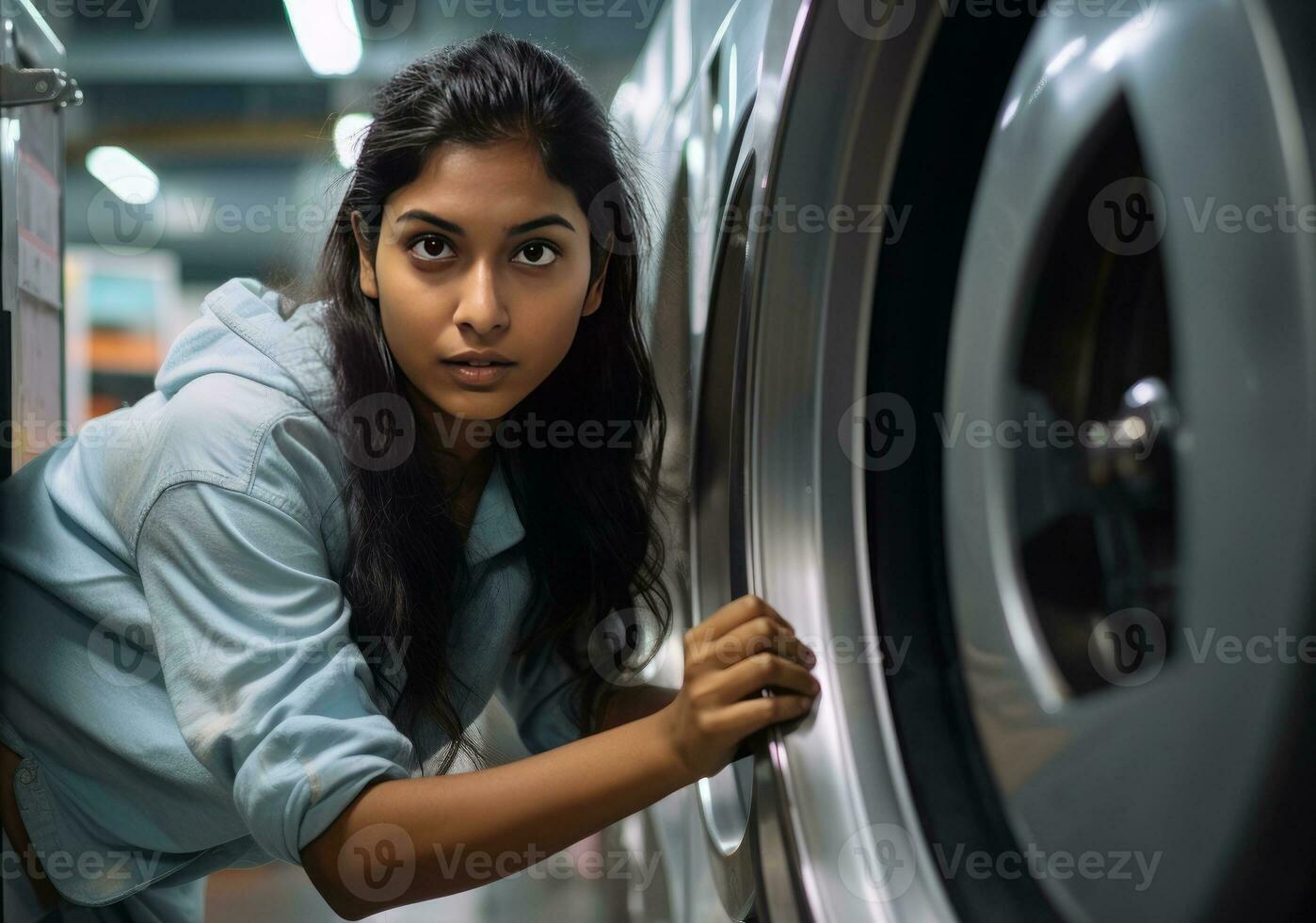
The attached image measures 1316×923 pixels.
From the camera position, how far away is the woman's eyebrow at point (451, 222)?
2.09 ft

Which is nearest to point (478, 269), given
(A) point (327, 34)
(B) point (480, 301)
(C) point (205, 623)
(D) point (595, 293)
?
(B) point (480, 301)

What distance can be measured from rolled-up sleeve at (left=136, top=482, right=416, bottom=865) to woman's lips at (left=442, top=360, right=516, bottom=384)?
14 cm

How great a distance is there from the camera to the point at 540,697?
0.84m

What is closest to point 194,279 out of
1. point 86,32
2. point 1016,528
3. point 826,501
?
point 86,32

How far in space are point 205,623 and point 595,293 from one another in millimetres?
339

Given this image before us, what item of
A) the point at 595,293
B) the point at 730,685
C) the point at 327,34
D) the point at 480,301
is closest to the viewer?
the point at 730,685

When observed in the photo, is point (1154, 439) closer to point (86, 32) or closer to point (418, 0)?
point (418, 0)

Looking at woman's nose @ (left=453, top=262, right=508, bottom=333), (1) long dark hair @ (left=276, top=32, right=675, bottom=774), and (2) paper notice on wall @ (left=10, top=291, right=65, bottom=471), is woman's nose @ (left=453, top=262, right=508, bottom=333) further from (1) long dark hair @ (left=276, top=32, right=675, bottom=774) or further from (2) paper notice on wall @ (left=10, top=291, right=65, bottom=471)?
(2) paper notice on wall @ (left=10, top=291, right=65, bottom=471)

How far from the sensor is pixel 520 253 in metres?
0.66

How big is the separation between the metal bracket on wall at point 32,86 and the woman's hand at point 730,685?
21.3 inches

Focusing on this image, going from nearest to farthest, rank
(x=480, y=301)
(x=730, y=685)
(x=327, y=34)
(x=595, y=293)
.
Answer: (x=730, y=685) → (x=480, y=301) → (x=595, y=293) → (x=327, y=34)

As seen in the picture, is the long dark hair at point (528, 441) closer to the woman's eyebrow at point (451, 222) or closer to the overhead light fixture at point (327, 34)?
the woman's eyebrow at point (451, 222)

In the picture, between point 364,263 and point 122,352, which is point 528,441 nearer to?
point 364,263

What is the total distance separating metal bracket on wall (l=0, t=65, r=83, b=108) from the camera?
0.70 metres
